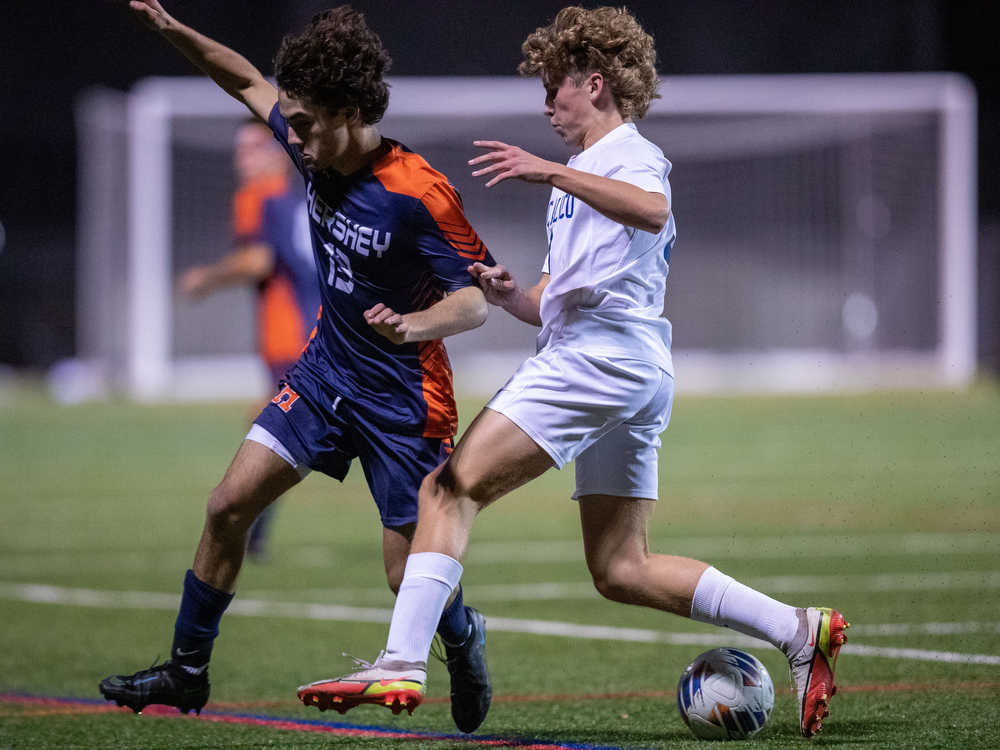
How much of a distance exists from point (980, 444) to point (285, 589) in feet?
36.7

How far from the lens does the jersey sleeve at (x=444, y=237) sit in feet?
12.5

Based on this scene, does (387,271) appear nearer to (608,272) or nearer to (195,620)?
(608,272)

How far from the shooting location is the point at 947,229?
20672 mm

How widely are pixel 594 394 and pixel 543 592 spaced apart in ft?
13.7

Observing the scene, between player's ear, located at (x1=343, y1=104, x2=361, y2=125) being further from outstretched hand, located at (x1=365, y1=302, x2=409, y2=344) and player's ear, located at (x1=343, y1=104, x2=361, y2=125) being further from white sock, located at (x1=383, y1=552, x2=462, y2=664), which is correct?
white sock, located at (x1=383, y1=552, x2=462, y2=664)

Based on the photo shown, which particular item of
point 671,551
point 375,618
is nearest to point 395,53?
point 671,551

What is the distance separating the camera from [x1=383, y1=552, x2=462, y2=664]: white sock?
11.0 ft

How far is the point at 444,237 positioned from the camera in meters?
3.82

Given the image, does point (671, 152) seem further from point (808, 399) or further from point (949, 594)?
point (949, 594)

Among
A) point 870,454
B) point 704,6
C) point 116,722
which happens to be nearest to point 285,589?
point 116,722

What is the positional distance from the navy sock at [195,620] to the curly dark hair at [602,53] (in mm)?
1912

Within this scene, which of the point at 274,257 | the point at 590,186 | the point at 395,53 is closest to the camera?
the point at 590,186

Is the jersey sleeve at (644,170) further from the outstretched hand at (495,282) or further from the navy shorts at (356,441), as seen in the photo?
the navy shorts at (356,441)

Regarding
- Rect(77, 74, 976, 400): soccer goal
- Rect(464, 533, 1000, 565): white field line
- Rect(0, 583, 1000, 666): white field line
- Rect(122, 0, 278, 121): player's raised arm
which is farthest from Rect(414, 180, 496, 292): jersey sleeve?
Rect(77, 74, 976, 400): soccer goal
